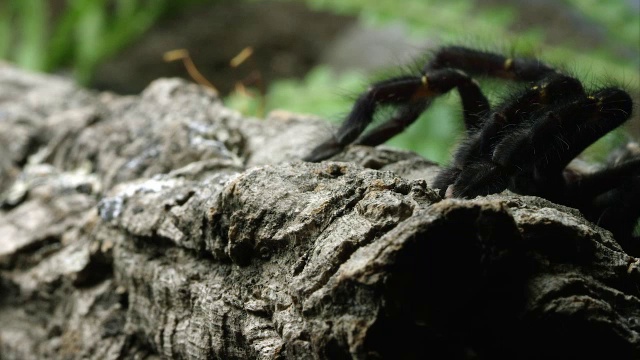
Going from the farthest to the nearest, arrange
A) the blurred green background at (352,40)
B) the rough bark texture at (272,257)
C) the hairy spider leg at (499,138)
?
the blurred green background at (352,40)
the hairy spider leg at (499,138)
the rough bark texture at (272,257)

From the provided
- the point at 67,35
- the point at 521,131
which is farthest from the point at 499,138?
the point at 67,35

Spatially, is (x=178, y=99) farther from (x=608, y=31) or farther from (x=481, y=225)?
(x=608, y=31)

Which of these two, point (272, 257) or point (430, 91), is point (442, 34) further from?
point (272, 257)

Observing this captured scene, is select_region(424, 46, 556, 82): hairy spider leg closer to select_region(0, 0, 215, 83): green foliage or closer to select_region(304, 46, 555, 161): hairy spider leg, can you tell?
select_region(304, 46, 555, 161): hairy spider leg

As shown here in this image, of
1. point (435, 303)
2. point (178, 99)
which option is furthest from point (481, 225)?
point (178, 99)

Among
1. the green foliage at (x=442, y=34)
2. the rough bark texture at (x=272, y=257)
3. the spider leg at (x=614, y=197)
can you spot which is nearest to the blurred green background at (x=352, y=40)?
the green foliage at (x=442, y=34)

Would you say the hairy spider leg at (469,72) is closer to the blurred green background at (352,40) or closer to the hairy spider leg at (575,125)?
the blurred green background at (352,40)
